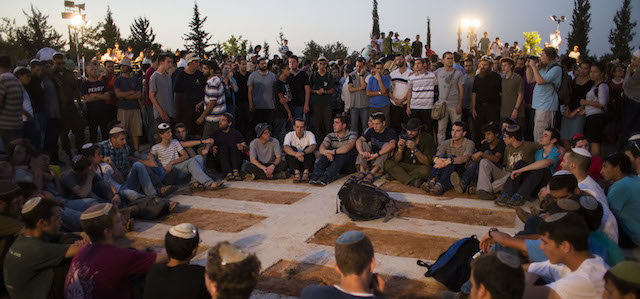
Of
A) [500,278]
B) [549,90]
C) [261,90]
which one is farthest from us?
[261,90]

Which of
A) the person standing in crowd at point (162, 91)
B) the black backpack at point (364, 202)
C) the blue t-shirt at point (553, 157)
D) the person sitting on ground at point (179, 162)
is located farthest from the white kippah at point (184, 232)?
the person standing in crowd at point (162, 91)

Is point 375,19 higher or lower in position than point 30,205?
higher

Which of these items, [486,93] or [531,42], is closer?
[486,93]

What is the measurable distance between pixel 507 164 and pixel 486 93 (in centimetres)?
231

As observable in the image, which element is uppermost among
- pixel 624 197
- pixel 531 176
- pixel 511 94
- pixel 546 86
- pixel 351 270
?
pixel 546 86

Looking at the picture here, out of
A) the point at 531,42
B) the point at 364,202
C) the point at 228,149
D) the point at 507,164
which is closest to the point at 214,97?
the point at 228,149

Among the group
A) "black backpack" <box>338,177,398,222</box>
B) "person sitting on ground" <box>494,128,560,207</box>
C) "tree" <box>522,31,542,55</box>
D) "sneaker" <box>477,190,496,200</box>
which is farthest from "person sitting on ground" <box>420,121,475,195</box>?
"tree" <box>522,31,542,55</box>

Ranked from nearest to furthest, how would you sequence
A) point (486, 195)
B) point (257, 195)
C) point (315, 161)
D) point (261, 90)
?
1. point (486, 195)
2. point (257, 195)
3. point (315, 161)
4. point (261, 90)

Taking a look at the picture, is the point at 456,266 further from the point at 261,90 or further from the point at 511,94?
the point at 261,90

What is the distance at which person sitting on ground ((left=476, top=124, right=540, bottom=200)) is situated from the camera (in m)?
6.70

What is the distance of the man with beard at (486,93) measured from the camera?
881 centimetres

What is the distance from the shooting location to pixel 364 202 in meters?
5.92

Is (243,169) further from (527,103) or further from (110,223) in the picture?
(527,103)

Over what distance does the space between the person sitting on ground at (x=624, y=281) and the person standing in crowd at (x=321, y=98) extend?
26.4ft
